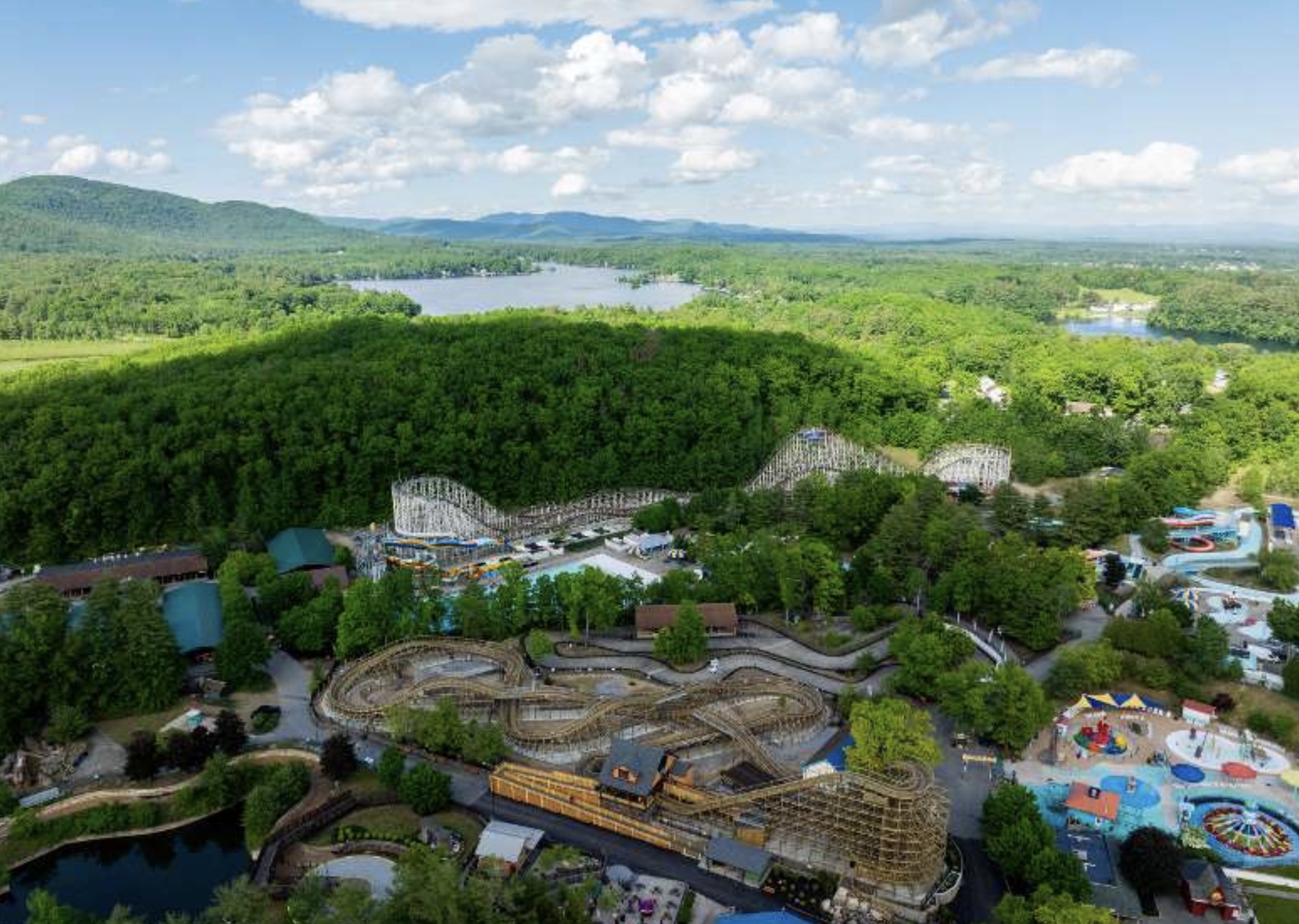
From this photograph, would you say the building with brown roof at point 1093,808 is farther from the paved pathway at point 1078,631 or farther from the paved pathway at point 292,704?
the paved pathway at point 292,704

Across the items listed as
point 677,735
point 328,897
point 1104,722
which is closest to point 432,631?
point 677,735

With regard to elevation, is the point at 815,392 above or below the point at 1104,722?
above

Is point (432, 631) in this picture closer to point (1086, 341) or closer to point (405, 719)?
point (405, 719)

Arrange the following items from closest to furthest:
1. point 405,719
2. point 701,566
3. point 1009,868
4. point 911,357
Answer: point 1009,868 → point 405,719 → point 701,566 → point 911,357

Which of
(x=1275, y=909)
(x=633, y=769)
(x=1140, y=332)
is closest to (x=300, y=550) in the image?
(x=633, y=769)

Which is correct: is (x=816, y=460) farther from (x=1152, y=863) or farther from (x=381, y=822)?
(x=381, y=822)

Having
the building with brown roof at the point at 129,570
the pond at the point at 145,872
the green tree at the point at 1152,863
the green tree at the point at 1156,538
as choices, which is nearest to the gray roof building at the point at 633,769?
the pond at the point at 145,872
